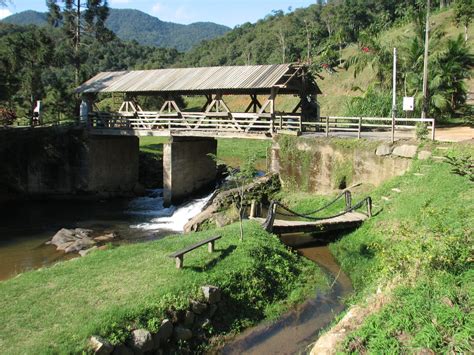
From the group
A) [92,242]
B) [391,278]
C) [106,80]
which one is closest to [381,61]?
[106,80]

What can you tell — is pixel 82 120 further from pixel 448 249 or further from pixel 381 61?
pixel 448 249

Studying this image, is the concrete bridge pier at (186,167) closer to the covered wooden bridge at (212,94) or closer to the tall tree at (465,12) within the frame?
the covered wooden bridge at (212,94)

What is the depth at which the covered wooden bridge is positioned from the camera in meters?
23.2

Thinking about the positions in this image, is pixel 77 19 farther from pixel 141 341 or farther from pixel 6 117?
pixel 141 341

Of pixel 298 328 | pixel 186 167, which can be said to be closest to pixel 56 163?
pixel 186 167

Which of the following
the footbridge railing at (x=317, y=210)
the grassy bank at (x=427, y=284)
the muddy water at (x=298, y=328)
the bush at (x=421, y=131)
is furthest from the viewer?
the bush at (x=421, y=131)

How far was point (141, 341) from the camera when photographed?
28.3ft

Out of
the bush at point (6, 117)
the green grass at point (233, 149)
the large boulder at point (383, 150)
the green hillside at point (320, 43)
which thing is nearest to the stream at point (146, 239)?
the large boulder at point (383, 150)

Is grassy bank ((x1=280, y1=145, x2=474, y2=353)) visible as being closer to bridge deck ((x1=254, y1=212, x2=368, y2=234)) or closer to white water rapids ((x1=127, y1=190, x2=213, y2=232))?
bridge deck ((x1=254, y1=212, x2=368, y2=234))

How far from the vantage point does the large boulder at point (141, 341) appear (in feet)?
28.1

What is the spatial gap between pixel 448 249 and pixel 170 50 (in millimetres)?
130134

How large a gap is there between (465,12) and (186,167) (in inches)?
1762

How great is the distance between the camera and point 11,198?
85.9ft

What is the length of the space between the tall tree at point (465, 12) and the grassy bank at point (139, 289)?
167ft
